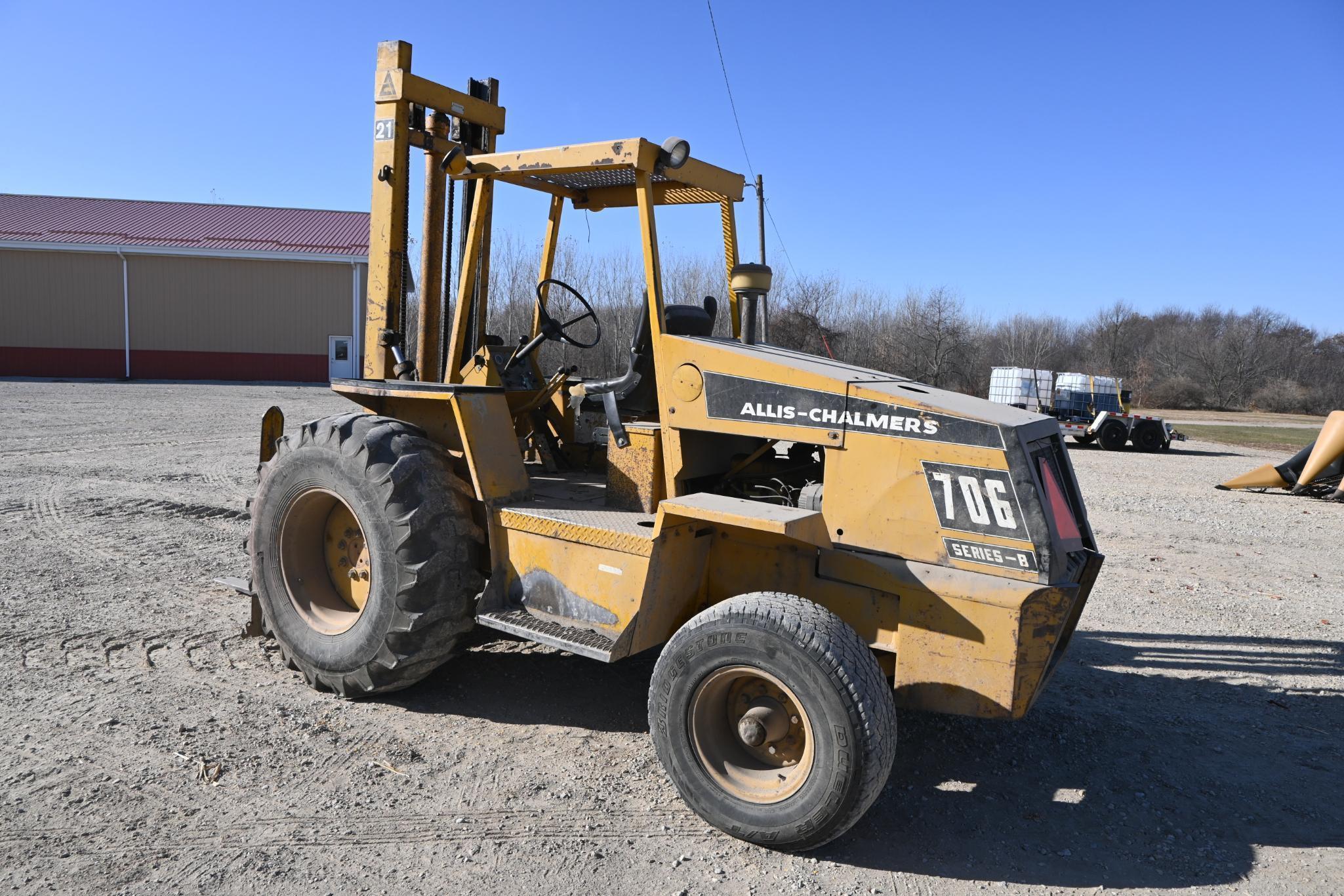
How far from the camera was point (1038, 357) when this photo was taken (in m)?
48.4

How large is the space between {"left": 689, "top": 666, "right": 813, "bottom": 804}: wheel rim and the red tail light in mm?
1275

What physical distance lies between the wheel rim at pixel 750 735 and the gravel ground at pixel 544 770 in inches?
9.4

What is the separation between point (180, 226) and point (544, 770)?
3387cm

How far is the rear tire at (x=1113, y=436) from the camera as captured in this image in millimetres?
21734

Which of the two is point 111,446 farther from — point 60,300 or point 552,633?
point 60,300

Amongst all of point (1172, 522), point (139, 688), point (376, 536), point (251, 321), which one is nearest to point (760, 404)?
point (376, 536)

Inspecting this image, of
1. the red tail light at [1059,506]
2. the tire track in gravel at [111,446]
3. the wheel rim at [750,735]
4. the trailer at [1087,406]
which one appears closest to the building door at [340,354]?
the tire track in gravel at [111,446]

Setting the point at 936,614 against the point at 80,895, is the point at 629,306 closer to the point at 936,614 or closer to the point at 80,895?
the point at 936,614

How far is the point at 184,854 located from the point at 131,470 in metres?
8.79

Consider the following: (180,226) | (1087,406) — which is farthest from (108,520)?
(180,226)

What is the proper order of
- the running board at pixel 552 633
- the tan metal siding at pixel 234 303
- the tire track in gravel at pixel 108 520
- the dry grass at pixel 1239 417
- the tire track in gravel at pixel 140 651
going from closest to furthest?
the running board at pixel 552 633, the tire track in gravel at pixel 140 651, the tire track in gravel at pixel 108 520, the tan metal siding at pixel 234 303, the dry grass at pixel 1239 417

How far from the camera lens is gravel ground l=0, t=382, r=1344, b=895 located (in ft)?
10.4

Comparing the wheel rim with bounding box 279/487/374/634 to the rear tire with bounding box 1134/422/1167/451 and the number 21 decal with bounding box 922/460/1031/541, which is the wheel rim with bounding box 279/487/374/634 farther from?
the rear tire with bounding box 1134/422/1167/451

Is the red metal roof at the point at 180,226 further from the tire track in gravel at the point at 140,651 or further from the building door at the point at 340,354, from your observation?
the tire track in gravel at the point at 140,651
